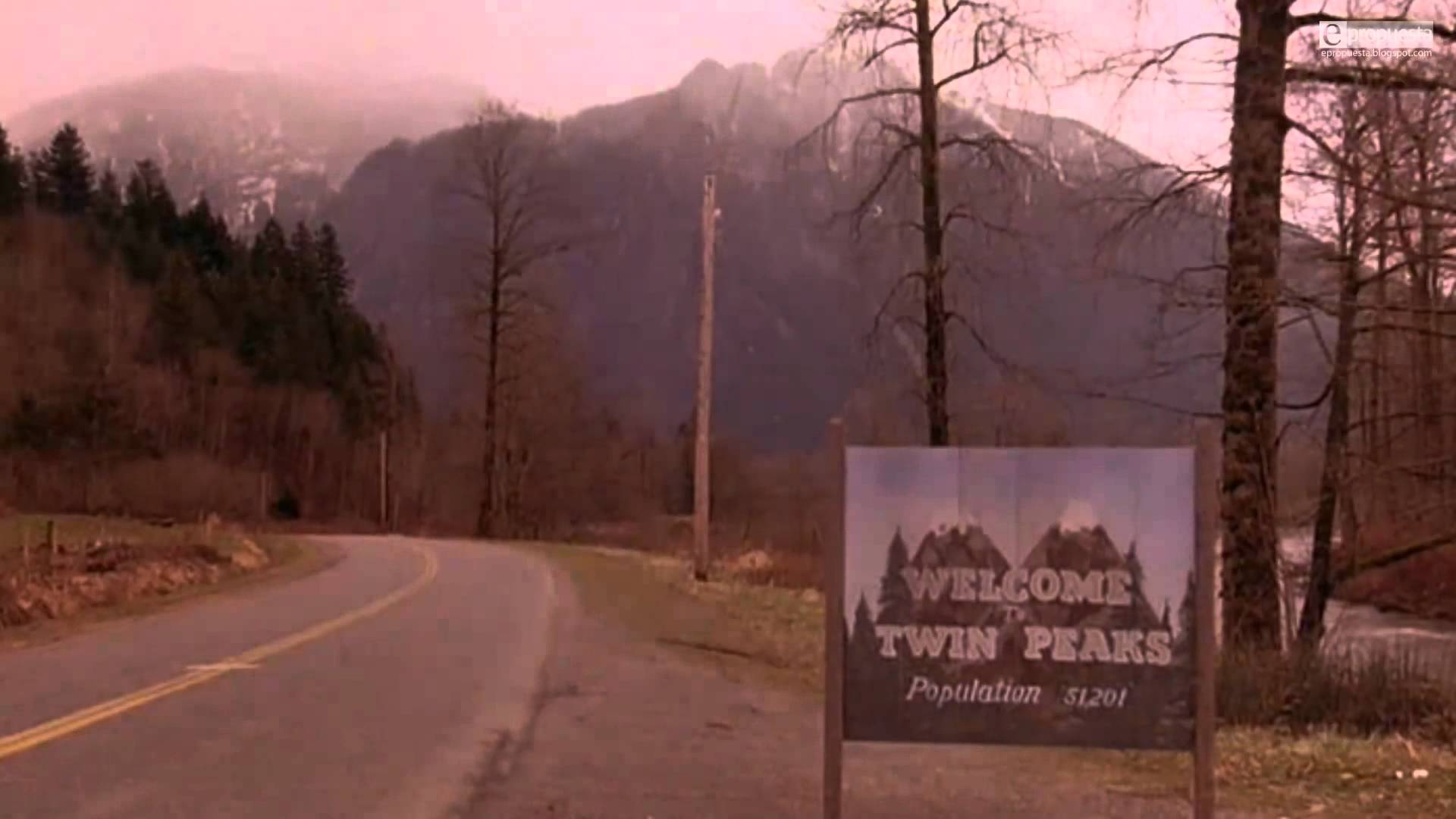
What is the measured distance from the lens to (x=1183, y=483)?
24.0 feet

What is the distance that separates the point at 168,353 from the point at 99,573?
2663 inches

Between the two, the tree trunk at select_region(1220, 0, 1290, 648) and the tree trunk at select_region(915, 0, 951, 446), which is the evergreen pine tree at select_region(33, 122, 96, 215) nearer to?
the tree trunk at select_region(915, 0, 951, 446)

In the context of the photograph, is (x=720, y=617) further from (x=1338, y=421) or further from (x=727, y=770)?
(x=727, y=770)

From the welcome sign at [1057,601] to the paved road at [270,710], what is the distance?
3.08 m

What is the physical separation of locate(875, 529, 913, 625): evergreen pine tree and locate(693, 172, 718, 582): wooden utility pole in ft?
80.6

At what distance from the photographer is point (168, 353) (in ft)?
300

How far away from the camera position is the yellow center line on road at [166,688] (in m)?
10.9

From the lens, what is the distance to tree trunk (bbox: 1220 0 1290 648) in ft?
46.9

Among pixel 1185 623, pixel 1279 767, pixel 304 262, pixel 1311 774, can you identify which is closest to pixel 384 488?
pixel 304 262

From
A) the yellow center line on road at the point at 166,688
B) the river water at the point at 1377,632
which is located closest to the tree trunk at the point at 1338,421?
the river water at the point at 1377,632

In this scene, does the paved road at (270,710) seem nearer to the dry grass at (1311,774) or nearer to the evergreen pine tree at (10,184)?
the dry grass at (1311,774)

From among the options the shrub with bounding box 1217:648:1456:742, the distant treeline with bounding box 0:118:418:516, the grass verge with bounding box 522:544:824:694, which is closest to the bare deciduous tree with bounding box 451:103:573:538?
the distant treeline with bounding box 0:118:418:516

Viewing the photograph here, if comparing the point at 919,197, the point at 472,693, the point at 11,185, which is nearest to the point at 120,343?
the point at 11,185

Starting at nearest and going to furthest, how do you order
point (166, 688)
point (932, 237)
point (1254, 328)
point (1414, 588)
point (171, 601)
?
point (166, 688), point (1254, 328), point (932, 237), point (171, 601), point (1414, 588)
